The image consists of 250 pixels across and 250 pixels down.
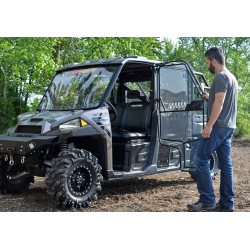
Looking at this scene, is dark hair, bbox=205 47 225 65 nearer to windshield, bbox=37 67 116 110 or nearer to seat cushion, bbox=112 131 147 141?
windshield, bbox=37 67 116 110

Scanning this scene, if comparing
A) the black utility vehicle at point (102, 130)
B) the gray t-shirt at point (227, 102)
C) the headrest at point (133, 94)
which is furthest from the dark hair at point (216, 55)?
the headrest at point (133, 94)

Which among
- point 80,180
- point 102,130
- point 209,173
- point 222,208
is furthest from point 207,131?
point 80,180

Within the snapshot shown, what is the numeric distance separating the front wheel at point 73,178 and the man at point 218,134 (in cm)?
153

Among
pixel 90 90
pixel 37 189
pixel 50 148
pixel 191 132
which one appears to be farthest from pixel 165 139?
pixel 37 189

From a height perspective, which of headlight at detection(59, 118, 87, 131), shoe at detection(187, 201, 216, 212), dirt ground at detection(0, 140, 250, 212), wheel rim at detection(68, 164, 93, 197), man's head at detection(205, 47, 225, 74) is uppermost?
man's head at detection(205, 47, 225, 74)

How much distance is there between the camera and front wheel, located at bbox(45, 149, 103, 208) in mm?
5152

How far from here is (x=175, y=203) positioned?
18.8ft

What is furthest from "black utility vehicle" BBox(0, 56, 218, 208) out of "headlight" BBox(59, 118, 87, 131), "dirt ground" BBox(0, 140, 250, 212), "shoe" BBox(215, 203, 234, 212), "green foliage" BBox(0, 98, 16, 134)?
"green foliage" BBox(0, 98, 16, 134)

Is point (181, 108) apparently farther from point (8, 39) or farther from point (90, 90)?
point (8, 39)

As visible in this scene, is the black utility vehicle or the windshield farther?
the windshield

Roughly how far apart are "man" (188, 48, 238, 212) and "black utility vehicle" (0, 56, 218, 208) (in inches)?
52.6

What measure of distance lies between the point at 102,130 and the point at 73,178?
2.93ft

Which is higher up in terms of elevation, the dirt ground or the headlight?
the headlight

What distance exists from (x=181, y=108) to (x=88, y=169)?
249 centimetres
